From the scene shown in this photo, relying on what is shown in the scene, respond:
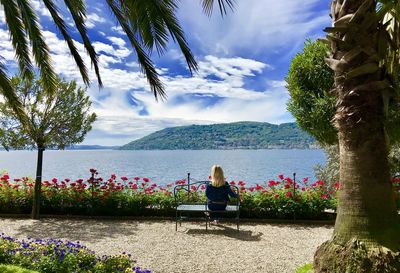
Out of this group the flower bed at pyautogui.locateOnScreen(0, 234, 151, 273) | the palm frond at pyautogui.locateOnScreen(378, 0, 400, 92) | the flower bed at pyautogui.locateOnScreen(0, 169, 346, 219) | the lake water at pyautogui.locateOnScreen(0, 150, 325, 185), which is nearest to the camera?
the palm frond at pyautogui.locateOnScreen(378, 0, 400, 92)

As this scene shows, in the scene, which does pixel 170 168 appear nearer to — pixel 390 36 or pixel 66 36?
pixel 66 36

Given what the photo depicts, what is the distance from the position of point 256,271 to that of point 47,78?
16.8 feet

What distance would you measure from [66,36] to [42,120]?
3266 millimetres

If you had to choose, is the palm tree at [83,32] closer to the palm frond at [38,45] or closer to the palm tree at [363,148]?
the palm frond at [38,45]

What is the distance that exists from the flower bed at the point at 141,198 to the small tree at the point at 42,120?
0.69m

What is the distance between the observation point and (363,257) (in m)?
3.15

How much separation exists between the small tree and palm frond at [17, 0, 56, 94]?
2182 millimetres

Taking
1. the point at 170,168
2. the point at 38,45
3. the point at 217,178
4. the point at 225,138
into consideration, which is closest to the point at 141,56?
Result: the point at 38,45

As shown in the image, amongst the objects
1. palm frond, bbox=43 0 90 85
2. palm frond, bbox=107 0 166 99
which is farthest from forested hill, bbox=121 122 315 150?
palm frond, bbox=107 0 166 99

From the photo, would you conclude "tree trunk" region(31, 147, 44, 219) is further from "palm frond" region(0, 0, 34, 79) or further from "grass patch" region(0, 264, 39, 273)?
"grass patch" region(0, 264, 39, 273)

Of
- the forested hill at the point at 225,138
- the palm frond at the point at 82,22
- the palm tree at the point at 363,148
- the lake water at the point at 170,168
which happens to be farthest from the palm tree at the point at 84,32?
the forested hill at the point at 225,138

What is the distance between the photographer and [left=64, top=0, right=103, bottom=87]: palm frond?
6.02 m

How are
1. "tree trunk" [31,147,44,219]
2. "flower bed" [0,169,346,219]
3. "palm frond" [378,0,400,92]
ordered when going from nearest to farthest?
1. "palm frond" [378,0,400,92]
2. "flower bed" [0,169,346,219]
3. "tree trunk" [31,147,44,219]

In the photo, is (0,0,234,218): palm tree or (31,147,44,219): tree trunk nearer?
(0,0,234,218): palm tree
